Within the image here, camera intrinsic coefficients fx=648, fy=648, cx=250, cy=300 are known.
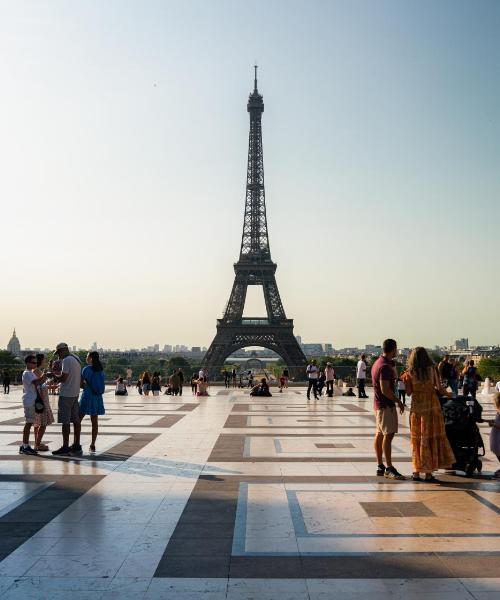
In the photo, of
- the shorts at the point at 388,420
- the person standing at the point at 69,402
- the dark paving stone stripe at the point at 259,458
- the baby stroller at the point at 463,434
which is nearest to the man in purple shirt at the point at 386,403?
the shorts at the point at 388,420

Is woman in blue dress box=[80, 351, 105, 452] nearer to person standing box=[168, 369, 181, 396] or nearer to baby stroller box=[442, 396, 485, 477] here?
baby stroller box=[442, 396, 485, 477]

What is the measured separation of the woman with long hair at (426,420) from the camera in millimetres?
7852

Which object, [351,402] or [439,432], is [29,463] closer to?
[439,432]

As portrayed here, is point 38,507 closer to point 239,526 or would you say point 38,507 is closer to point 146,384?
point 239,526

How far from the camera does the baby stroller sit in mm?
8242

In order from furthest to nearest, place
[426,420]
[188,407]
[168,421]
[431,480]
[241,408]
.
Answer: [188,407], [241,408], [168,421], [426,420], [431,480]

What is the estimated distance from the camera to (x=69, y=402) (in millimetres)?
9969

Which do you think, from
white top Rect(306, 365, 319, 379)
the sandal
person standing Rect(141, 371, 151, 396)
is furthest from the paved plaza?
person standing Rect(141, 371, 151, 396)

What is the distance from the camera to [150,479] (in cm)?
783

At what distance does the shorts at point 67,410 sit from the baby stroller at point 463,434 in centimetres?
545

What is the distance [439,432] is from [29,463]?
5.48m

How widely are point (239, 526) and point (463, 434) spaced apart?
3.91m

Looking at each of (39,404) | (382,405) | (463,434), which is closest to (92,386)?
(39,404)

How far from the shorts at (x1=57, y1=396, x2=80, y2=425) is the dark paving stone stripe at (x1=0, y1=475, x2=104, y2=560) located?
1899mm
